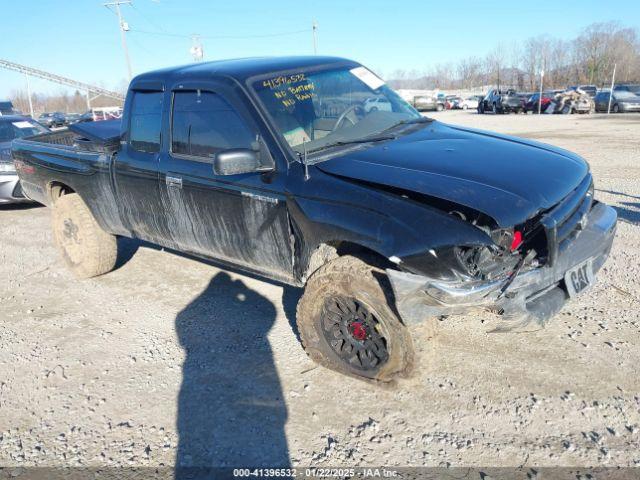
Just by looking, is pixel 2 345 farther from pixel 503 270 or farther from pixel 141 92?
pixel 503 270

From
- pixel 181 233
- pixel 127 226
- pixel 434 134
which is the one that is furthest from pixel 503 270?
pixel 127 226

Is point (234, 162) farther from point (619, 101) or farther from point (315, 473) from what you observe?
point (619, 101)

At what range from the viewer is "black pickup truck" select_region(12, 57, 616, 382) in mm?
2559

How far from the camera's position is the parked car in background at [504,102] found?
34156 millimetres

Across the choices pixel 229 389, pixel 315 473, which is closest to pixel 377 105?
pixel 229 389

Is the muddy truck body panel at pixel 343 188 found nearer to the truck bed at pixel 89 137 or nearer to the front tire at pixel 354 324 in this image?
the truck bed at pixel 89 137

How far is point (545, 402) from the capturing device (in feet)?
9.49

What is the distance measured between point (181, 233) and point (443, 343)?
2262 millimetres

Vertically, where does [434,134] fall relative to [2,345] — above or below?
above

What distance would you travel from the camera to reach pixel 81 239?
204 inches

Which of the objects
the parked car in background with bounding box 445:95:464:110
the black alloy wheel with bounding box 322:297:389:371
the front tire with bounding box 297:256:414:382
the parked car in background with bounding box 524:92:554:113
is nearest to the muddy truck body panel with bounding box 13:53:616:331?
the front tire with bounding box 297:256:414:382

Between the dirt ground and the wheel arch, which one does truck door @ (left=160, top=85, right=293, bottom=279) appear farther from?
the dirt ground

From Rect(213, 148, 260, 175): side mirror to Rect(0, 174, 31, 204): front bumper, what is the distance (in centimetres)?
701

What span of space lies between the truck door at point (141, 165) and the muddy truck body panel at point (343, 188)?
2cm
